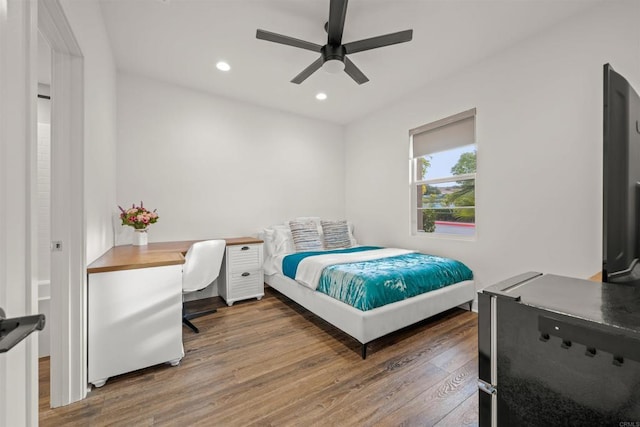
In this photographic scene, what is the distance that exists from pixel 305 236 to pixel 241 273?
38.4 inches

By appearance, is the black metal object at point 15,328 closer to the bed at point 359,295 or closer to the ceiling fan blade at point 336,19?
the bed at point 359,295

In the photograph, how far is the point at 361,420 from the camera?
1.41 meters

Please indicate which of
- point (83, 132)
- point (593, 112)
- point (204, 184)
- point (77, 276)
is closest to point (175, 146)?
point (204, 184)

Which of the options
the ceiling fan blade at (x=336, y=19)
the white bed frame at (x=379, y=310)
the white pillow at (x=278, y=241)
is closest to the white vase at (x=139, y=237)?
the white pillow at (x=278, y=241)

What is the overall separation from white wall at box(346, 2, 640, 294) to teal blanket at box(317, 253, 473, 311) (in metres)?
0.51

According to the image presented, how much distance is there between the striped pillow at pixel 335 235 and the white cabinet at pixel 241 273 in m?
1.00

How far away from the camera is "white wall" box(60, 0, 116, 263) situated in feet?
5.32

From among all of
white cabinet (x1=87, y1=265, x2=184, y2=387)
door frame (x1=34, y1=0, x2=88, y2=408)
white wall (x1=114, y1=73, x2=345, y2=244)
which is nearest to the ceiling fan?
door frame (x1=34, y1=0, x2=88, y2=408)

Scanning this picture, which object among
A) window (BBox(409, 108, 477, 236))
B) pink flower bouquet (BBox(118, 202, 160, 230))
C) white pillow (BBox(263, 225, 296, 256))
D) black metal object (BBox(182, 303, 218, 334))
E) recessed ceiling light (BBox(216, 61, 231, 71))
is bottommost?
black metal object (BBox(182, 303, 218, 334))

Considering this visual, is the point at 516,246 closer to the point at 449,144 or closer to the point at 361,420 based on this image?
the point at 449,144

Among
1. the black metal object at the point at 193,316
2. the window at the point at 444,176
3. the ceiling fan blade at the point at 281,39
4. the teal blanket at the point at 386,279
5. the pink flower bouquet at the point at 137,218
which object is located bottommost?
the black metal object at the point at 193,316

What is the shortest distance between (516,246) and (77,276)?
3538 millimetres

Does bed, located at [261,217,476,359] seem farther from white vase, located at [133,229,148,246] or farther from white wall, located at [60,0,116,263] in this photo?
white wall, located at [60,0,116,263]

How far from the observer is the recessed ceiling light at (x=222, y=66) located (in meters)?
2.80
